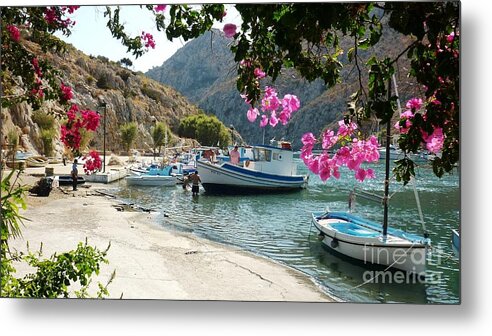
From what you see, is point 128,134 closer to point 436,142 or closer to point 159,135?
point 159,135

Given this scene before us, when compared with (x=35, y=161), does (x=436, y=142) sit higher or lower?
higher

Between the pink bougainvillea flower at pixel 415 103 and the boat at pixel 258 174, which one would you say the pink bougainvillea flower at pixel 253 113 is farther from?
the pink bougainvillea flower at pixel 415 103

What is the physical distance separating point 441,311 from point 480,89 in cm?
125

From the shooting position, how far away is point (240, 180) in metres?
4.45

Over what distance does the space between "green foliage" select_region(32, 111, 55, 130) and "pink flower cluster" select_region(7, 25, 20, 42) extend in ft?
1.54

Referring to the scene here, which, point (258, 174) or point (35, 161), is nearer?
point (35, 161)

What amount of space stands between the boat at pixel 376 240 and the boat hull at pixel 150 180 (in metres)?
1.03

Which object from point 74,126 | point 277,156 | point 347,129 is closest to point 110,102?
point 74,126

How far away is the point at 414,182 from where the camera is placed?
294 centimetres

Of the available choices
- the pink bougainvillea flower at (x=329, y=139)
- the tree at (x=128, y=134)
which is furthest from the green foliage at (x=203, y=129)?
the pink bougainvillea flower at (x=329, y=139)

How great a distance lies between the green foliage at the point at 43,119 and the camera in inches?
121

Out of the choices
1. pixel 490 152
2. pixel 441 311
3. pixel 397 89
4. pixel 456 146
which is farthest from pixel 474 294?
pixel 397 89

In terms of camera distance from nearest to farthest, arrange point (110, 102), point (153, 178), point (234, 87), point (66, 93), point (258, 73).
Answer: point (258, 73), point (234, 87), point (66, 93), point (110, 102), point (153, 178)

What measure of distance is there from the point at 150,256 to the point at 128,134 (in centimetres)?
85
